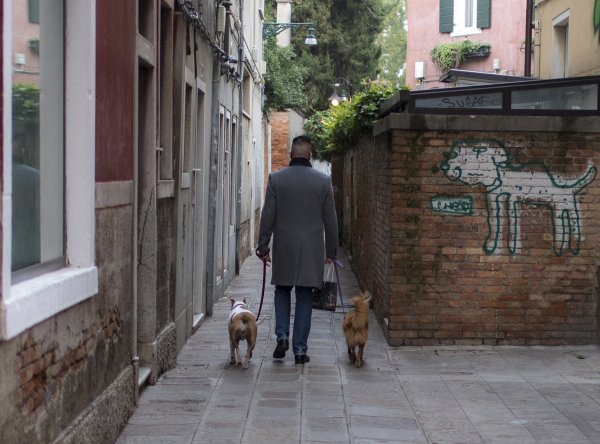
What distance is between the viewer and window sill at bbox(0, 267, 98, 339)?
400 cm

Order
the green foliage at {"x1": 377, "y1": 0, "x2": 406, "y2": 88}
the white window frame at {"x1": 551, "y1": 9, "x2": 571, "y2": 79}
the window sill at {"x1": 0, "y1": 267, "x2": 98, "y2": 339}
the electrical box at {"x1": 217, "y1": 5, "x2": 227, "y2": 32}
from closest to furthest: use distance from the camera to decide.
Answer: the window sill at {"x1": 0, "y1": 267, "x2": 98, "y2": 339}
the electrical box at {"x1": 217, "y1": 5, "x2": 227, "y2": 32}
the white window frame at {"x1": 551, "y1": 9, "x2": 571, "y2": 79}
the green foliage at {"x1": 377, "y1": 0, "x2": 406, "y2": 88}

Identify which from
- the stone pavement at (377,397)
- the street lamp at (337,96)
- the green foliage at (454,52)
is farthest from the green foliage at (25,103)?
the green foliage at (454,52)

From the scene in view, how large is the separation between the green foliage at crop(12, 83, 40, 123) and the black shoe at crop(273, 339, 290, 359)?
180 inches

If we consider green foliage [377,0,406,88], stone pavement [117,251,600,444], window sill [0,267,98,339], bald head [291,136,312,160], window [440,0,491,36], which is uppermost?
green foliage [377,0,406,88]

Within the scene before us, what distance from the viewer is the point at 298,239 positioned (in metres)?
9.08

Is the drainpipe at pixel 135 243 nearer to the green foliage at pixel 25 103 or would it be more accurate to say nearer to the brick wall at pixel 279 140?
the green foliage at pixel 25 103

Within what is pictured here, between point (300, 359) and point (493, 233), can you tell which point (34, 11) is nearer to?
point (300, 359)

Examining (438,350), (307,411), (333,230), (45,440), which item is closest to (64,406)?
(45,440)

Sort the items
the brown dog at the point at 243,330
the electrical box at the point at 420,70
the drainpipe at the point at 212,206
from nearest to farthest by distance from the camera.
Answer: the brown dog at the point at 243,330 < the drainpipe at the point at 212,206 < the electrical box at the point at 420,70

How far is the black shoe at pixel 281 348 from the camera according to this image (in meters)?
9.06

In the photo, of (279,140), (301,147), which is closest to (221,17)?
(301,147)

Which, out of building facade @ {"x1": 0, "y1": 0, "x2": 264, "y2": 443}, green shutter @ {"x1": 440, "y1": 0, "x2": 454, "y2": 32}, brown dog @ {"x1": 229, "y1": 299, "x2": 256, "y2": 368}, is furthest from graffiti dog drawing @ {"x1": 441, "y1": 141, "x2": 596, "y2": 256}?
green shutter @ {"x1": 440, "y1": 0, "x2": 454, "y2": 32}

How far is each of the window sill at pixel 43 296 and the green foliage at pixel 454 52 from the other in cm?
2354

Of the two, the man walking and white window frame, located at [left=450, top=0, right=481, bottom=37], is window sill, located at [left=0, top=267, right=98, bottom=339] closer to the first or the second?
the man walking
